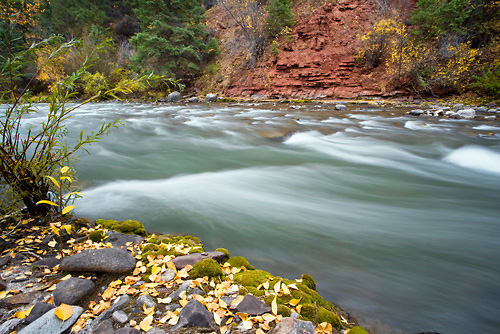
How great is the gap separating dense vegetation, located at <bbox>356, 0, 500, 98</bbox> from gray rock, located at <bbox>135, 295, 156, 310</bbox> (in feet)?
50.9

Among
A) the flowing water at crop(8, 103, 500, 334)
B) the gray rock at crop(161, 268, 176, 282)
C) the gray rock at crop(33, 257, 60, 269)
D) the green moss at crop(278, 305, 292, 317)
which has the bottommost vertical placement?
the flowing water at crop(8, 103, 500, 334)

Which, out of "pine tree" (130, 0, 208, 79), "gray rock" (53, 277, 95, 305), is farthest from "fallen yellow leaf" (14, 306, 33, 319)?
"pine tree" (130, 0, 208, 79)

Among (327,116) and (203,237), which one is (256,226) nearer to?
(203,237)

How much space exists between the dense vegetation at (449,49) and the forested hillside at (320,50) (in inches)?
2.0

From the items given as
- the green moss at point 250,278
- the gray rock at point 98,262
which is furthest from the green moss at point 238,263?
the gray rock at point 98,262

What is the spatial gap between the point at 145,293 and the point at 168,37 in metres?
25.2

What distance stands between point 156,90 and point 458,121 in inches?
872

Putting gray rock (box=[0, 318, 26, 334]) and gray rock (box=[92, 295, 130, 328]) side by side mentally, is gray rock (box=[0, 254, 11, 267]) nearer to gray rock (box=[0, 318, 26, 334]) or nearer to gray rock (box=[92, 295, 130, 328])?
gray rock (box=[0, 318, 26, 334])

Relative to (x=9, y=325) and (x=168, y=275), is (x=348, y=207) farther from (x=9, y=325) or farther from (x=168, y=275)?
(x=9, y=325)

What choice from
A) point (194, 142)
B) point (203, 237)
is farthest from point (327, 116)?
point (203, 237)

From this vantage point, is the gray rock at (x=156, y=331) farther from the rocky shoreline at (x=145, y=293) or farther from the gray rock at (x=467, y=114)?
the gray rock at (x=467, y=114)

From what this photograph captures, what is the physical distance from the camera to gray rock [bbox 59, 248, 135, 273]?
1.72 meters

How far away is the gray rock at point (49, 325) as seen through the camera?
121cm

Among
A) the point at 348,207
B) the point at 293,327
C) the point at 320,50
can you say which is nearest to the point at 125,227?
the point at 293,327
